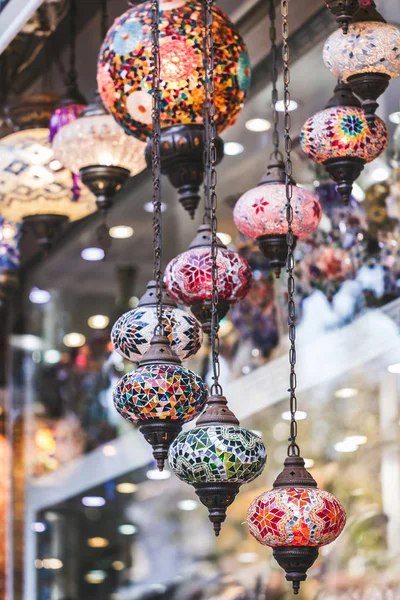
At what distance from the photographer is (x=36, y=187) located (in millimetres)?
3697

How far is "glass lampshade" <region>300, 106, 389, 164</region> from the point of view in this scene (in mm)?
2701

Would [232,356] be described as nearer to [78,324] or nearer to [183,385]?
[78,324]

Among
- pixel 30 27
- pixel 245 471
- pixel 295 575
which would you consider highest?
pixel 30 27

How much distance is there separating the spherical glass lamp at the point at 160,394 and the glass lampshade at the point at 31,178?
1356 millimetres

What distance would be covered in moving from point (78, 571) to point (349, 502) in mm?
2537

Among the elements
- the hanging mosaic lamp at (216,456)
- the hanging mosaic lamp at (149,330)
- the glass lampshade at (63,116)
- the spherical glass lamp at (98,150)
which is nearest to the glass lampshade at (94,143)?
the spherical glass lamp at (98,150)

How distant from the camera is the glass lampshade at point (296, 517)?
7.33 ft

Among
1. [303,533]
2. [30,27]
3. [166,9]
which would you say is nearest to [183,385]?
[303,533]

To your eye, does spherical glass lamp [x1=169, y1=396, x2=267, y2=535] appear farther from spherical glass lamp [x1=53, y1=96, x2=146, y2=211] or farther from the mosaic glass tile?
spherical glass lamp [x1=53, y1=96, x2=146, y2=211]

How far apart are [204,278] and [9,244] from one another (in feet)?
6.52

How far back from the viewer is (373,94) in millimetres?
2619

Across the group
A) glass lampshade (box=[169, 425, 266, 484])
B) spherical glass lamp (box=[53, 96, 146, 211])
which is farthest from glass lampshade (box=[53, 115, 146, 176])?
glass lampshade (box=[169, 425, 266, 484])

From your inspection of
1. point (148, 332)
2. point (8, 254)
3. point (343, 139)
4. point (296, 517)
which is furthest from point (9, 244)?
point (296, 517)

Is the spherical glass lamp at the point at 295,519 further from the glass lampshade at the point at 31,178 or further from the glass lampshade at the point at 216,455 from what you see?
the glass lampshade at the point at 31,178
